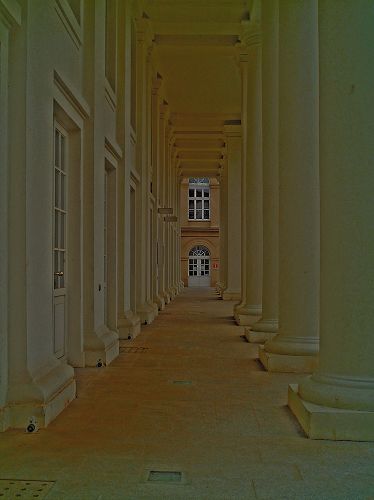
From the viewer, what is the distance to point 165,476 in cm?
453

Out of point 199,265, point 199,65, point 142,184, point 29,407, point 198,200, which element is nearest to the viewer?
point 29,407

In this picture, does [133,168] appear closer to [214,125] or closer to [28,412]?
[28,412]

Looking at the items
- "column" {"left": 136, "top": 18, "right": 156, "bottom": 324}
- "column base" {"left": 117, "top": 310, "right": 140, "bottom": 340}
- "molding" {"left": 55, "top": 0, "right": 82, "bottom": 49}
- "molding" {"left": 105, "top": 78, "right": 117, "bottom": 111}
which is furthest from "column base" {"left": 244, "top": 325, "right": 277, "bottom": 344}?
"molding" {"left": 55, "top": 0, "right": 82, "bottom": 49}

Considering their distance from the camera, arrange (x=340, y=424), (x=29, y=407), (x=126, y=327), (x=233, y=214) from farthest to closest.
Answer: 1. (x=233, y=214)
2. (x=126, y=327)
3. (x=29, y=407)
4. (x=340, y=424)

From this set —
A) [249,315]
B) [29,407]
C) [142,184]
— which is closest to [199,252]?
[142,184]

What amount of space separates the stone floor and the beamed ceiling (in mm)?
11924

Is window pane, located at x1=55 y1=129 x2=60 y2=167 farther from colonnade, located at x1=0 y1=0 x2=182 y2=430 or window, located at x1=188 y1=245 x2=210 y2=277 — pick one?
window, located at x1=188 y1=245 x2=210 y2=277

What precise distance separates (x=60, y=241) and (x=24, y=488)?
469 centimetres

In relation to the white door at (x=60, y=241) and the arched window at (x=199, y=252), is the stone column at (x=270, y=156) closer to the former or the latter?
the white door at (x=60, y=241)

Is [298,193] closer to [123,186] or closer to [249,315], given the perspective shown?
[123,186]

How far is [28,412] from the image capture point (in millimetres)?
5836

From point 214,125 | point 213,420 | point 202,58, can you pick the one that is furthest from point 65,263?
point 214,125

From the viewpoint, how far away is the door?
5747 centimetres

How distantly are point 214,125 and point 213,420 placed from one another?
2503 cm
